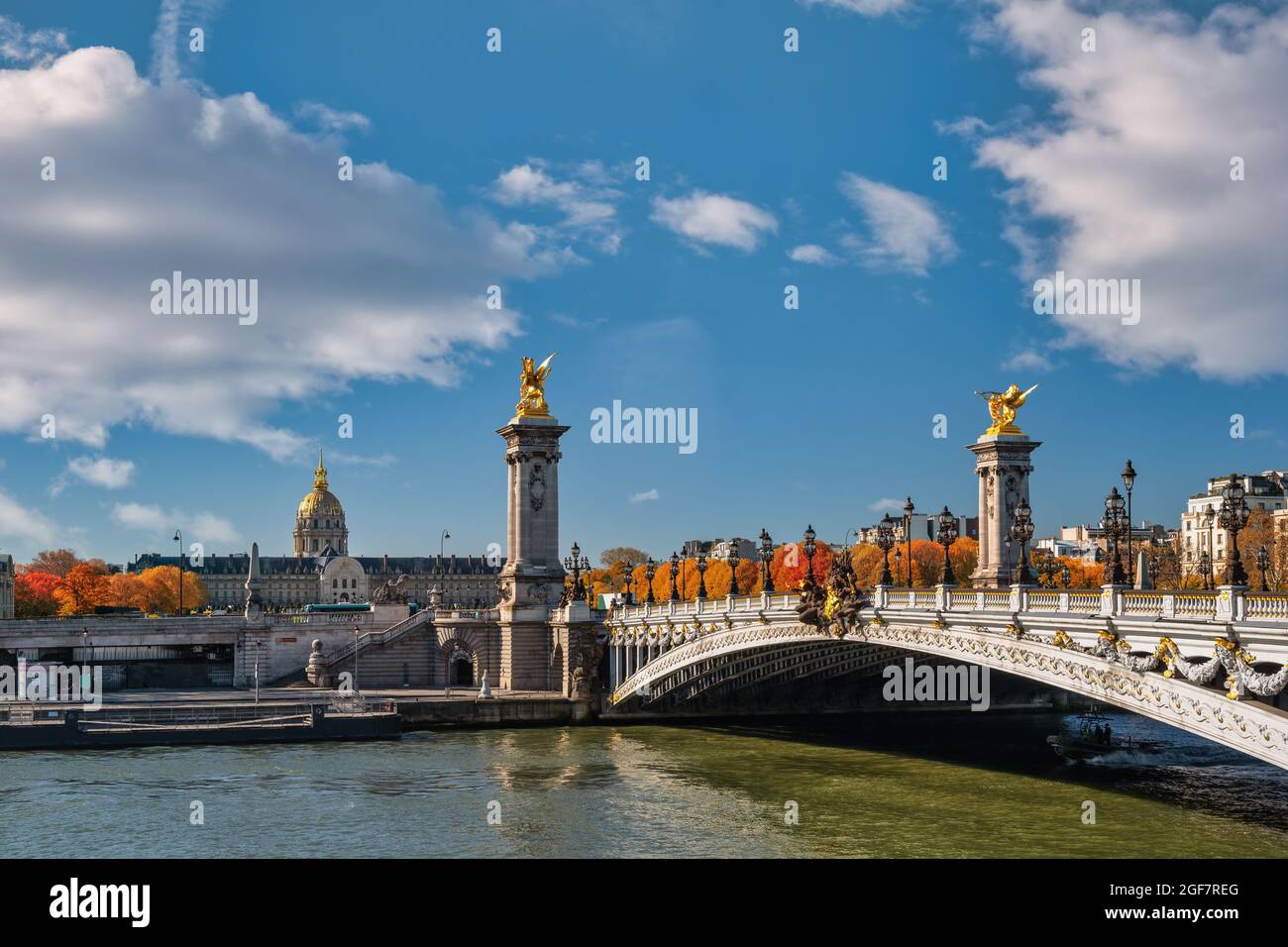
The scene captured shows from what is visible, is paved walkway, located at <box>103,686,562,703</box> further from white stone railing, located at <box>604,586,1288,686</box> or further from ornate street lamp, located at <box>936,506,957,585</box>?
ornate street lamp, located at <box>936,506,957,585</box>

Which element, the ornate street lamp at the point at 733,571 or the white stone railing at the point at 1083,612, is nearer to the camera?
the white stone railing at the point at 1083,612

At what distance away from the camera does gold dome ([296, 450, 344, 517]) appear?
642ft

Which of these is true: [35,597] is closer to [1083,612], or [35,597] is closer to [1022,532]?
[1022,532]

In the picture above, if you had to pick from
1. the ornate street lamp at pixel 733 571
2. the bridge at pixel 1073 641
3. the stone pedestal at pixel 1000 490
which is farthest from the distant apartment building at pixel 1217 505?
the bridge at pixel 1073 641

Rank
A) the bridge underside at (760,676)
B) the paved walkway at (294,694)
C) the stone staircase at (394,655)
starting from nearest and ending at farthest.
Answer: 1. the bridge underside at (760,676)
2. the paved walkway at (294,694)
3. the stone staircase at (394,655)

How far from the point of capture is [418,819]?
3177 centimetres

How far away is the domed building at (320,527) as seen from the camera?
640 feet

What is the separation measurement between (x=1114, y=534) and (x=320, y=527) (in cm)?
17766

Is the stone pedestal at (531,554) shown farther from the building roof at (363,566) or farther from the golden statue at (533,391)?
the building roof at (363,566)

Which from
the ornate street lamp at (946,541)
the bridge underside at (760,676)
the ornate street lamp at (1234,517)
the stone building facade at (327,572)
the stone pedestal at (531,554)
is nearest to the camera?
the ornate street lamp at (1234,517)

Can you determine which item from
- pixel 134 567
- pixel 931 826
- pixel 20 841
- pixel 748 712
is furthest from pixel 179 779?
pixel 134 567

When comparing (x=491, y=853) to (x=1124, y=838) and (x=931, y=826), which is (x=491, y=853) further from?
(x=1124, y=838)

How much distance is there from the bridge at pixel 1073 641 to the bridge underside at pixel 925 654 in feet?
0.12

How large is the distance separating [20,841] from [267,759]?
12504mm
